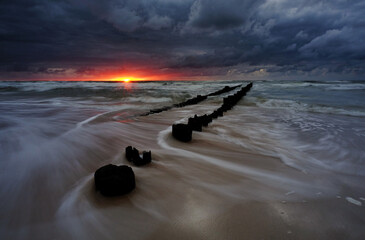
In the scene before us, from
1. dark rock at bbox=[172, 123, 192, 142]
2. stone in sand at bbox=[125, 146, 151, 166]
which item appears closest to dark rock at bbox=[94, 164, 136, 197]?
stone in sand at bbox=[125, 146, 151, 166]

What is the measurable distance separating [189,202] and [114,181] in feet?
2.68

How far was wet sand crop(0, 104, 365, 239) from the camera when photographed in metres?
1.61

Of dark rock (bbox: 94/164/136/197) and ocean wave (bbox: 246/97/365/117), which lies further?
ocean wave (bbox: 246/97/365/117)

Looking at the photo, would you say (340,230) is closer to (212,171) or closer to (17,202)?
(212,171)

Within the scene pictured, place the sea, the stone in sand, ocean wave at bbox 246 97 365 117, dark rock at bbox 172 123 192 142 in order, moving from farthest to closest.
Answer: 1. ocean wave at bbox 246 97 365 117
2. dark rock at bbox 172 123 192 142
3. the stone in sand
4. the sea

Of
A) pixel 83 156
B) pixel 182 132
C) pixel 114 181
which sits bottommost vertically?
pixel 83 156

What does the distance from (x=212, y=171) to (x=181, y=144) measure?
1.20 meters

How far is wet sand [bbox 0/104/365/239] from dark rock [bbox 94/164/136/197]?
7 cm

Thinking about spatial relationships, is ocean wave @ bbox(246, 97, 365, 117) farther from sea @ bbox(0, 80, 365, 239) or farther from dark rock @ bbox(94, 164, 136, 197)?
dark rock @ bbox(94, 164, 136, 197)

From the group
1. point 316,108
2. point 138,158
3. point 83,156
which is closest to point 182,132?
point 138,158

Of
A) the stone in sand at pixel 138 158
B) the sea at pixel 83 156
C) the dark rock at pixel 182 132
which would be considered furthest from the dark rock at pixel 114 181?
A: the dark rock at pixel 182 132

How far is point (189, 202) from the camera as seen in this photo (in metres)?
2.00

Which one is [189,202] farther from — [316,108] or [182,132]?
[316,108]

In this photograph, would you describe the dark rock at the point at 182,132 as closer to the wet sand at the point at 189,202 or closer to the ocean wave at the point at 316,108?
the wet sand at the point at 189,202
